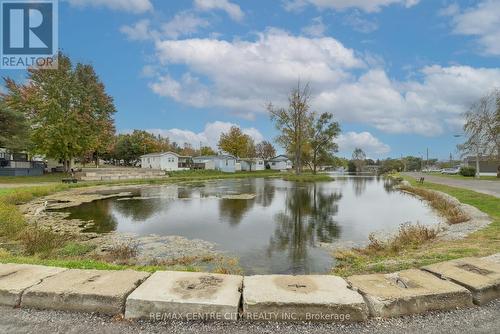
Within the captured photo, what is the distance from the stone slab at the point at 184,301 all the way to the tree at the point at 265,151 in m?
94.0

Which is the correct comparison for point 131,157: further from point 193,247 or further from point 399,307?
point 399,307

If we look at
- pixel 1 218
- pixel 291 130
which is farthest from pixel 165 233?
pixel 291 130

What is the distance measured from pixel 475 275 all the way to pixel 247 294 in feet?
10.5

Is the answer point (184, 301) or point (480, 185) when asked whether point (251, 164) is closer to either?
point (480, 185)

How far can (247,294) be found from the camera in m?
3.58

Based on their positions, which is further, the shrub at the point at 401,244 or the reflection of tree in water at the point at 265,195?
the reflection of tree in water at the point at 265,195

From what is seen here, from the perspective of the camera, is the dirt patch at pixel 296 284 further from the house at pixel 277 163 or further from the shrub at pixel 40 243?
the house at pixel 277 163

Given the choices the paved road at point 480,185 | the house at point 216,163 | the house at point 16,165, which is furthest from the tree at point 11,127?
the paved road at point 480,185

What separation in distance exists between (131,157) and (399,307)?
72.1 metres

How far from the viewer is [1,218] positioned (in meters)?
11.3

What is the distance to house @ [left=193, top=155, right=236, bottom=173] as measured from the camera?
7012 centimetres

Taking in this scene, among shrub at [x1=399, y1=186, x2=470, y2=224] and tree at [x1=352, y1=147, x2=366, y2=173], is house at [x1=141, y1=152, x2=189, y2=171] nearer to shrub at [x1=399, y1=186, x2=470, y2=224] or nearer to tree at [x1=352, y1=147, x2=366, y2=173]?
shrub at [x1=399, y1=186, x2=470, y2=224]

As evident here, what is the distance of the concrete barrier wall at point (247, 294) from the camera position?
3365 millimetres

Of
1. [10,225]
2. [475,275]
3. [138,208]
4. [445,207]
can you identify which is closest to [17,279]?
[475,275]
